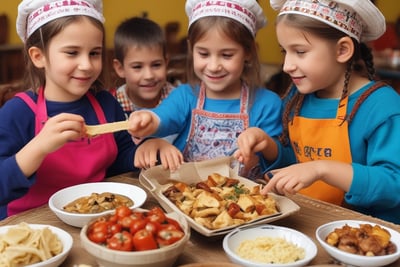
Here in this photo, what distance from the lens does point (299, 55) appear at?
1697mm

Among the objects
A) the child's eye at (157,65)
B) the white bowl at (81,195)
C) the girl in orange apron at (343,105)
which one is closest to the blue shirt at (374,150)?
the girl in orange apron at (343,105)

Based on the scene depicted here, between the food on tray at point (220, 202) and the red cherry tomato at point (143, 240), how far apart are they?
0.82 feet

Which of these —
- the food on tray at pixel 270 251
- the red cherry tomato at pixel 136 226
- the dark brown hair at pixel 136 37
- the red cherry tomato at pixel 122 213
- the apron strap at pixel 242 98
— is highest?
the dark brown hair at pixel 136 37

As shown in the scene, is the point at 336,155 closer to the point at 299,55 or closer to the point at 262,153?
the point at 262,153

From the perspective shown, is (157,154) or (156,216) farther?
(157,154)

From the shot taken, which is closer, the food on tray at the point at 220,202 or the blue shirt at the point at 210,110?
the food on tray at the point at 220,202

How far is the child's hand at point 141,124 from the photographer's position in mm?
1597

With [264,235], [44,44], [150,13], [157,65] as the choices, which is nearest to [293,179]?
[264,235]

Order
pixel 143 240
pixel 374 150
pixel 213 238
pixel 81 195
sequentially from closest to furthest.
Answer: pixel 143 240
pixel 213 238
pixel 81 195
pixel 374 150

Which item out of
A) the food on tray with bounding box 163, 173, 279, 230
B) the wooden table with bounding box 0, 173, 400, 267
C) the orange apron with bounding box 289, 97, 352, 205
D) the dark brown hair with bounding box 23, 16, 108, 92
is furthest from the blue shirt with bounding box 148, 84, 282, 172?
the food on tray with bounding box 163, 173, 279, 230

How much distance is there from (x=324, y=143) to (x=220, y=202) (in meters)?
0.59

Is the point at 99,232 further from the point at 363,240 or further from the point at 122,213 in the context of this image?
the point at 363,240

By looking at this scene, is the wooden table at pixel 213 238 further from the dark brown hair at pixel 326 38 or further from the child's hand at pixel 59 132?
the dark brown hair at pixel 326 38

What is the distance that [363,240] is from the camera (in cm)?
115
